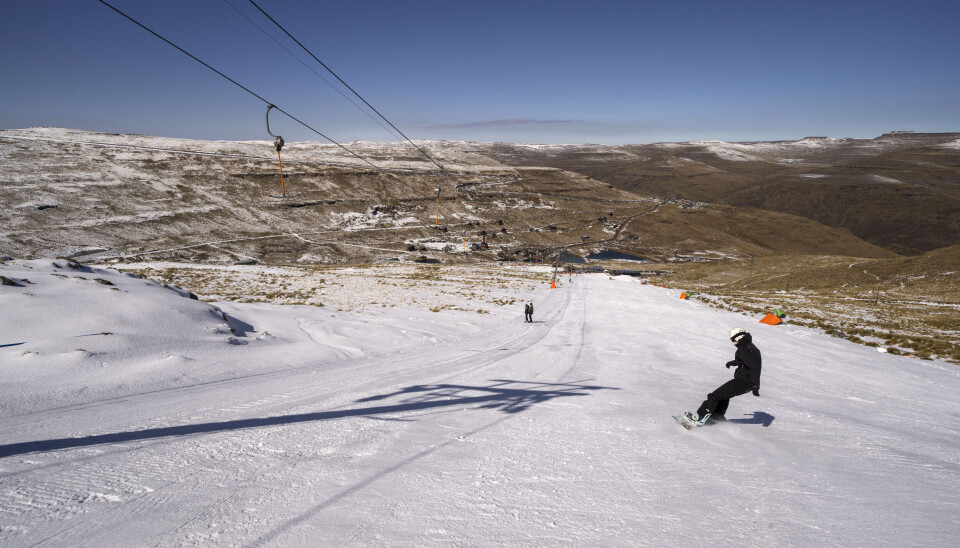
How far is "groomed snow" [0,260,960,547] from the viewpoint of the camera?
4305 mm

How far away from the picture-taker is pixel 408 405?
872cm

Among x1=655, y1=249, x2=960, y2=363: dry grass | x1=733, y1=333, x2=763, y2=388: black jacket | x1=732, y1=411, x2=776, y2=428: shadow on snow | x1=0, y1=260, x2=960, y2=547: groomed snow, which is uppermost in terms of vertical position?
x1=733, y1=333, x2=763, y2=388: black jacket

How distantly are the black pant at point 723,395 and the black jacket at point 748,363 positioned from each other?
0.09m

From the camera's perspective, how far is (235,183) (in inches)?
4663

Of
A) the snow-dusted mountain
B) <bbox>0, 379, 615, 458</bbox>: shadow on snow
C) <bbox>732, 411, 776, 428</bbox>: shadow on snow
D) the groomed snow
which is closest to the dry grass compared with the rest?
the groomed snow

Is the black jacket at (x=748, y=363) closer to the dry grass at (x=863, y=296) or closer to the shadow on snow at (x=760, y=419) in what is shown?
the shadow on snow at (x=760, y=419)

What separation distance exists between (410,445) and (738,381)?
19.4 ft

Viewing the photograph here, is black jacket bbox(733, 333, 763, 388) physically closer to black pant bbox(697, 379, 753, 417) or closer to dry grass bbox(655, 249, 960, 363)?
black pant bbox(697, 379, 753, 417)

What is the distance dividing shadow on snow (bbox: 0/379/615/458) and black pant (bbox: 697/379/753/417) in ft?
10.3

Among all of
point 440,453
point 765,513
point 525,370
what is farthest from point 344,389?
point 765,513

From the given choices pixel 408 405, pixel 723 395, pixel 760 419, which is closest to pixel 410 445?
pixel 408 405

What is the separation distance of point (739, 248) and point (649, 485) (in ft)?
509

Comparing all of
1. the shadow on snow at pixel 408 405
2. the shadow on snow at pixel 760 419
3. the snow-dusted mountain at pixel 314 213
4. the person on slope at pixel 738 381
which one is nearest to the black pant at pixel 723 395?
the person on slope at pixel 738 381

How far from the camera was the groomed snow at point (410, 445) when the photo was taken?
430cm
